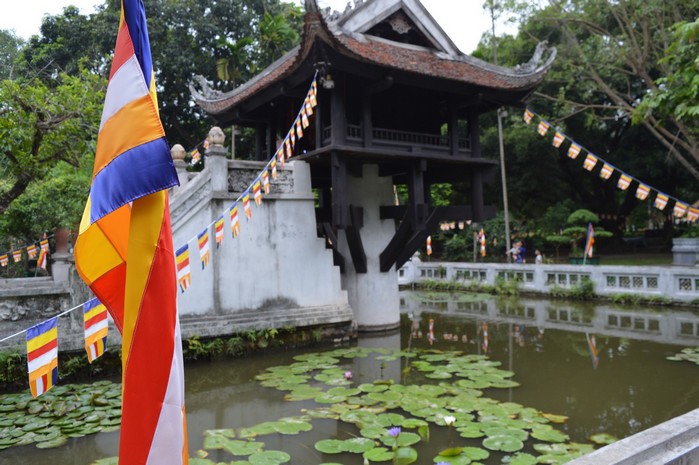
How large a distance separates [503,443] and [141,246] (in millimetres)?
3982

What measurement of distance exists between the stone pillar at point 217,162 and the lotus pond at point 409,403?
292 centimetres

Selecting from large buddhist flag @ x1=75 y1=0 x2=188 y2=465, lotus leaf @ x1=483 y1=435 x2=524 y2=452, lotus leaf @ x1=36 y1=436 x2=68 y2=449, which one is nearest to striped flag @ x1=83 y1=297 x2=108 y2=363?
lotus leaf @ x1=36 y1=436 x2=68 y2=449

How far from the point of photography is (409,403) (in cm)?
578

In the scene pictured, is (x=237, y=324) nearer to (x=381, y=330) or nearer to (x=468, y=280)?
(x=381, y=330)

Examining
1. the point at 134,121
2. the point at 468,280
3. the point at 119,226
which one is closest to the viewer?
the point at 134,121

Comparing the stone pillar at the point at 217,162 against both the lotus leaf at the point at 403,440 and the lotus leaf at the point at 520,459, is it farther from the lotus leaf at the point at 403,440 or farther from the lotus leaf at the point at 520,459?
the lotus leaf at the point at 520,459

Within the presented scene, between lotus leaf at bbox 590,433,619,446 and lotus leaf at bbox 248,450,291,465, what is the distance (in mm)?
2827

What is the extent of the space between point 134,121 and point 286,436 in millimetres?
4004

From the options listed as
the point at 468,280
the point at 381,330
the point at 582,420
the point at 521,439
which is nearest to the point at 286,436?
the point at 521,439

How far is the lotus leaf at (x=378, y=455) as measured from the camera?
4.26 metres

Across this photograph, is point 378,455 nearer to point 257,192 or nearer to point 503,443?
point 503,443

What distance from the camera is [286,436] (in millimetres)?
4957

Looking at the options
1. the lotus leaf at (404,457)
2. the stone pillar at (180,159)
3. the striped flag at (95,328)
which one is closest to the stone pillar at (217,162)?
the stone pillar at (180,159)

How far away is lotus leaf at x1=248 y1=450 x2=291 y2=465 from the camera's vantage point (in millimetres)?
4242
